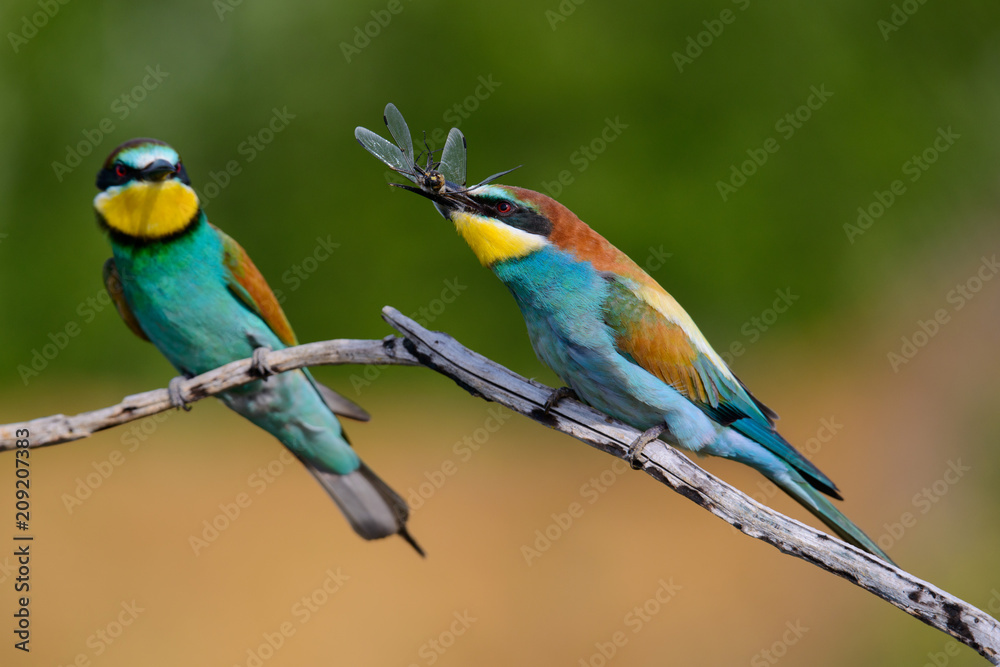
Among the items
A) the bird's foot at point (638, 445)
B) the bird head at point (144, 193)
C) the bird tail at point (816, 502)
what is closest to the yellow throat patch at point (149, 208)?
the bird head at point (144, 193)

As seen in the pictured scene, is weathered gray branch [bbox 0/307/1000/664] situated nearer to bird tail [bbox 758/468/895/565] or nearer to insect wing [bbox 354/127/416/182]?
insect wing [bbox 354/127/416/182]

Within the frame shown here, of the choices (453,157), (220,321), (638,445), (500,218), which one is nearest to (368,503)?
(220,321)

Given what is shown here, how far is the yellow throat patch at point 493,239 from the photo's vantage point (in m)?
2.23

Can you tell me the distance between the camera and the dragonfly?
1986 millimetres

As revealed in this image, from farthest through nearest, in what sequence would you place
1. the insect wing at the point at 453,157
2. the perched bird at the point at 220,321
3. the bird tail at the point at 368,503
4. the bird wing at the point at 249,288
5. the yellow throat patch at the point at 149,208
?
1. the bird wing at the point at 249,288
2. the bird tail at the point at 368,503
3. the perched bird at the point at 220,321
4. the yellow throat patch at the point at 149,208
5. the insect wing at the point at 453,157

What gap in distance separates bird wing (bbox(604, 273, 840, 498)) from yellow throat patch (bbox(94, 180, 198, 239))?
1222 millimetres

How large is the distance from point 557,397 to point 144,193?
1.25 metres

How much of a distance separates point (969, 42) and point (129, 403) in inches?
256

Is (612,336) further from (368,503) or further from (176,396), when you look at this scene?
(176,396)

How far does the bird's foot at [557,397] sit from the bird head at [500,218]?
1.29ft

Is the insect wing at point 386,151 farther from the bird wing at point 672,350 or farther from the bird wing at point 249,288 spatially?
the bird wing at point 249,288

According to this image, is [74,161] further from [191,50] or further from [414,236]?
[414,236]

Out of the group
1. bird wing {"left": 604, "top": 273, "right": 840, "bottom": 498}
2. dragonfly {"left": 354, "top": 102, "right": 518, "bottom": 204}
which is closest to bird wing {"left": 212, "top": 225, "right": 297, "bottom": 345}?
dragonfly {"left": 354, "top": 102, "right": 518, "bottom": 204}

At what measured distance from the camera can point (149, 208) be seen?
2.41m
